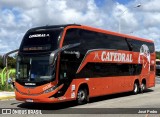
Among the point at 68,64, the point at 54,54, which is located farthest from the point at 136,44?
the point at 54,54

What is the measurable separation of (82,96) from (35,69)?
3.08m

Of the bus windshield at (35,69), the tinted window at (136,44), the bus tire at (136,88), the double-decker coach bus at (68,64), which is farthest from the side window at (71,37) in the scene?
the bus tire at (136,88)

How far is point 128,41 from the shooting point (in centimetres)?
2361

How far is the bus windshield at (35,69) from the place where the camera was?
15.7 m

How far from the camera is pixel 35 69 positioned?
1598 cm

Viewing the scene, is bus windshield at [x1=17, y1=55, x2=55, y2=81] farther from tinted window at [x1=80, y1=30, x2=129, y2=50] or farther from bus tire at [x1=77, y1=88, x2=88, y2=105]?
tinted window at [x1=80, y1=30, x2=129, y2=50]

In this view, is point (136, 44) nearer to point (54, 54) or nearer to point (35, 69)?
point (35, 69)

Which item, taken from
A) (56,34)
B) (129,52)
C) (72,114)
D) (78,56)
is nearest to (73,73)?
(78,56)

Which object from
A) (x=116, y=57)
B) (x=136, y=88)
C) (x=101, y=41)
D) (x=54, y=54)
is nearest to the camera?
(x=54, y=54)

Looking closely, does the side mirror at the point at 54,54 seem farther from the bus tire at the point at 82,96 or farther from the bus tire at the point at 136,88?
the bus tire at the point at 136,88

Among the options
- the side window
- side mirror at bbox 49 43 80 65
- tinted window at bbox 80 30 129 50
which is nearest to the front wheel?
tinted window at bbox 80 30 129 50

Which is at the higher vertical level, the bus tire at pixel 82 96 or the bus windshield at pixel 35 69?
the bus windshield at pixel 35 69

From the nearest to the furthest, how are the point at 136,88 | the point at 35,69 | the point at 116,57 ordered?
1. the point at 35,69
2. the point at 116,57
3. the point at 136,88

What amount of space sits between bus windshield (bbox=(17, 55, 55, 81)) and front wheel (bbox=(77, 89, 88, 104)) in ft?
8.12
